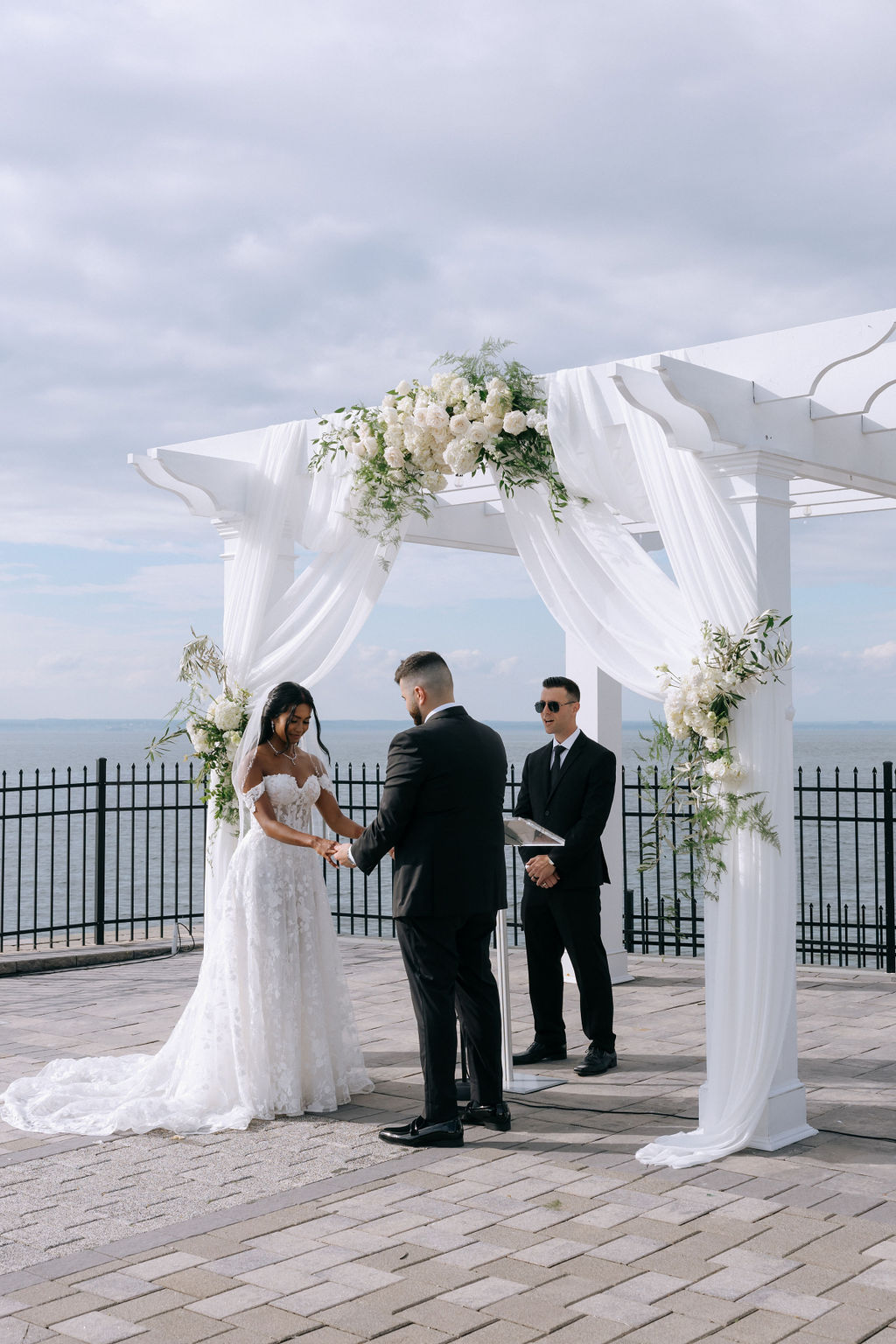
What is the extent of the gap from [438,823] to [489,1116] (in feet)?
4.07

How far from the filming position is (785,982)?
5047 mm

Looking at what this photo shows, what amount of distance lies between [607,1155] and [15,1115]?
2.51 metres

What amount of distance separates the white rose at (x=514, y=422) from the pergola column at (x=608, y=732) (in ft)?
10.1

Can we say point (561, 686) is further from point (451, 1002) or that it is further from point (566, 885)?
point (451, 1002)

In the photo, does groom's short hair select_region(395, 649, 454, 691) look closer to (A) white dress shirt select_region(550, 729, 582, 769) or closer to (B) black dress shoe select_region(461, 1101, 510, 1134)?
(A) white dress shirt select_region(550, 729, 582, 769)

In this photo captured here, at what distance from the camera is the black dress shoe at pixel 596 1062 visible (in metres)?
6.17

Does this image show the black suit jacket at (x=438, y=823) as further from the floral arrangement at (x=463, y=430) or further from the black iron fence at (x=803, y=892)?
the floral arrangement at (x=463, y=430)

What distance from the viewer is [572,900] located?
6430mm

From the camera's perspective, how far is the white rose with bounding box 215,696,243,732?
6.44 metres

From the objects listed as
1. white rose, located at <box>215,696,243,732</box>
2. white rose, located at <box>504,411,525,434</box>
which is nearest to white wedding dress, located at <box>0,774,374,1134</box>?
white rose, located at <box>215,696,243,732</box>

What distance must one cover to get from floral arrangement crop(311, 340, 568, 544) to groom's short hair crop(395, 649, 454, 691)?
2.81ft

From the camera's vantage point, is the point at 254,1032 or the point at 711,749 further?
the point at 254,1032

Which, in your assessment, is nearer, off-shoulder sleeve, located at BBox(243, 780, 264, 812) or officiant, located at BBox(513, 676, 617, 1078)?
off-shoulder sleeve, located at BBox(243, 780, 264, 812)

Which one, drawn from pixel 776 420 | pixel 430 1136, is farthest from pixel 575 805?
pixel 776 420
